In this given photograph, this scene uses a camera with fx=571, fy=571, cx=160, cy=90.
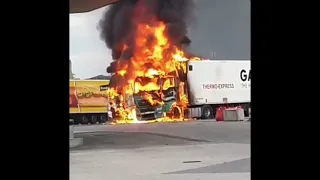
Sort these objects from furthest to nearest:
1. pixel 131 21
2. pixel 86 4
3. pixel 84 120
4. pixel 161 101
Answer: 1. pixel 131 21
2. pixel 161 101
3. pixel 84 120
4. pixel 86 4

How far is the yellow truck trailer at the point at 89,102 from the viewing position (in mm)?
32094

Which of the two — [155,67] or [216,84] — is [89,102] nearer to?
[155,67]

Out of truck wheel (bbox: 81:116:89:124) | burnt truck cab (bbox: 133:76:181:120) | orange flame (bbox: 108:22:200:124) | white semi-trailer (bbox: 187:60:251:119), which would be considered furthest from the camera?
white semi-trailer (bbox: 187:60:251:119)

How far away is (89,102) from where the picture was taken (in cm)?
3269

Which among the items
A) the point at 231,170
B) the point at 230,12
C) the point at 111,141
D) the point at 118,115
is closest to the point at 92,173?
the point at 231,170

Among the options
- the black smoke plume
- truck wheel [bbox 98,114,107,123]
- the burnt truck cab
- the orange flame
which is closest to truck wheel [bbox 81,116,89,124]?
truck wheel [bbox 98,114,107,123]

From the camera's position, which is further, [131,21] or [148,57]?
[131,21]

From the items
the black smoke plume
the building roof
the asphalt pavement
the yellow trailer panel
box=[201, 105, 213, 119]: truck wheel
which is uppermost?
the black smoke plume

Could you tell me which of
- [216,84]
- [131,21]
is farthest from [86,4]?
[131,21]

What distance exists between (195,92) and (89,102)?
6842mm

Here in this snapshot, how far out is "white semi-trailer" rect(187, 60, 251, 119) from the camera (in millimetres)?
35500

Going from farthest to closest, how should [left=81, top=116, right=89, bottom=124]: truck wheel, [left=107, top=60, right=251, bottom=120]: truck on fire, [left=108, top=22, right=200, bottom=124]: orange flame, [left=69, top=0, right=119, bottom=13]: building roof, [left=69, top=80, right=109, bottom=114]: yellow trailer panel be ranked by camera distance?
[left=108, top=22, right=200, bottom=124]: orange flame
[left=107, top=60, right=251, bottom=120]: truck on fire
[left=81, top=116, right=89, bottom=124]: truck wheel
[left=69, top=80, right=109, bottom=114]: yellow trailer panel
[left=69, top=0, right=119, bottom=13]: building roof

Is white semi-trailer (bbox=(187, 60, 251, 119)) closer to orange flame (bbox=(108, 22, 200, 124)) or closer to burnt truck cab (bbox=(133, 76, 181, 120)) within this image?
orange flame (bbox=(108, 22, 200, 124))
